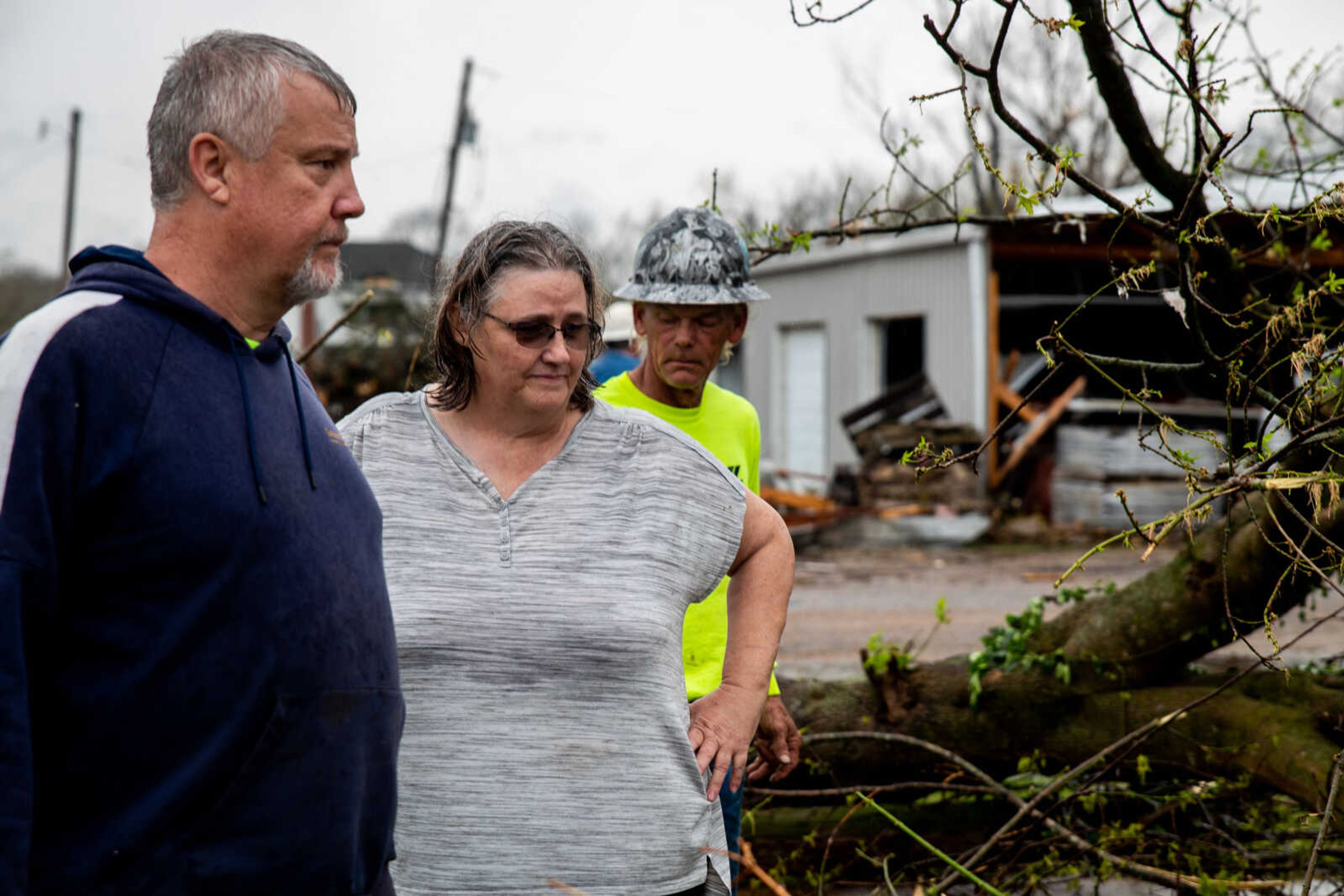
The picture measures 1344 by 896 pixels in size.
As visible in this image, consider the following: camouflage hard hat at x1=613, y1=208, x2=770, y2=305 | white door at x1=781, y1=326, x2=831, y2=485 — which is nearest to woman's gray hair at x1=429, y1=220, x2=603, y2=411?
camouflage hard hat at x1=613, y1=208, x2=770, y2=305

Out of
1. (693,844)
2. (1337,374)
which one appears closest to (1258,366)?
(1337,374)

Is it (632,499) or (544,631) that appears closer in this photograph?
(544,631)

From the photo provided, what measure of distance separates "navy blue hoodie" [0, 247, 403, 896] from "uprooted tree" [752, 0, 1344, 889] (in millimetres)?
1210

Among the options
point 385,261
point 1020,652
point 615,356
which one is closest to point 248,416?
point 1020,652

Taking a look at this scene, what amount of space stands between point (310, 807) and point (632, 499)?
86cm

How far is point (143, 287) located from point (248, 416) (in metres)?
0.22

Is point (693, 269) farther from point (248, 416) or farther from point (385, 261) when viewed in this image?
point (385, 261)

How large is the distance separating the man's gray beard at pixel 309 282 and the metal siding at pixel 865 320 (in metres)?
15.4

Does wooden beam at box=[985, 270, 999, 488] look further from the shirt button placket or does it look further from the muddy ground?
the shirt button placket

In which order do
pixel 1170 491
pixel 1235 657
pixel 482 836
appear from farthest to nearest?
pixel 1170 491, pixel 1235 657, pixel 482 836

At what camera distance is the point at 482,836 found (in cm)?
221

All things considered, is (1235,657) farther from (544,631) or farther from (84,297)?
(84,297)

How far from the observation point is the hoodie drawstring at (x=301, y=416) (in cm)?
185

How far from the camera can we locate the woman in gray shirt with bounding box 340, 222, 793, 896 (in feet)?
7.30
